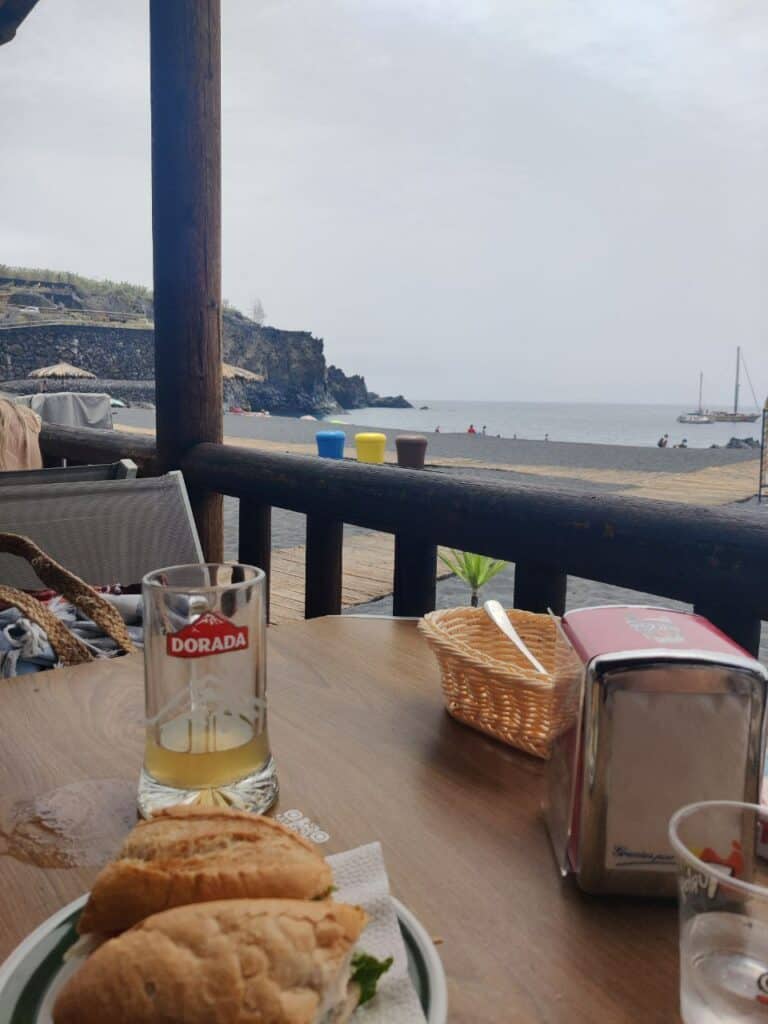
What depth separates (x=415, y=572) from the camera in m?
1.96

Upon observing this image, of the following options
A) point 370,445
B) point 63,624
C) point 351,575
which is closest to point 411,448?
point 370,445

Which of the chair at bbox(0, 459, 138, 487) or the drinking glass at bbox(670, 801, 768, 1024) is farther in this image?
the chair at bbox(0, 459, 138, 487)

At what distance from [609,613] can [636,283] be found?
89.5 feet

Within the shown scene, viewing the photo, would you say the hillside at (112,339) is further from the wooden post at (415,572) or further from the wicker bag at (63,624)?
the wicker bag at (63,624)

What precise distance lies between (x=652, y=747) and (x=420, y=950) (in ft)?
0.75

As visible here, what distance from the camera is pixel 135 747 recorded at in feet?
2.90

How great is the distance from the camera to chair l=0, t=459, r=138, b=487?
2.19m

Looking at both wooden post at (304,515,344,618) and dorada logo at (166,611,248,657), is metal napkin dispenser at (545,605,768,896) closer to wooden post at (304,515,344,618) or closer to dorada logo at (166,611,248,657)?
dorada logo at (166,611,248,657)

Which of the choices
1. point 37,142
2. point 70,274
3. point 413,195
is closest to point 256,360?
point 70,274

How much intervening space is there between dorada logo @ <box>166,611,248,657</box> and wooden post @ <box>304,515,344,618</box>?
1.49m

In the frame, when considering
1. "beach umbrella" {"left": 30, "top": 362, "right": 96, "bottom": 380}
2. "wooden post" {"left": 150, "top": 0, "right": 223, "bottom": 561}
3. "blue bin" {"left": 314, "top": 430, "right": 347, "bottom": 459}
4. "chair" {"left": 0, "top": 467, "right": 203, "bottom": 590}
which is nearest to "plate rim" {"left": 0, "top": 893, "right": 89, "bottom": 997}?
"chair" {"left": 0, "top": 467, "right": 203, "bottom": 590}

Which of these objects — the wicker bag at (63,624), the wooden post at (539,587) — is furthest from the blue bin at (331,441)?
the wicker bag at (63,624)

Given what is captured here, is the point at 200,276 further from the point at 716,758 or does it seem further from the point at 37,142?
the point at 37,142

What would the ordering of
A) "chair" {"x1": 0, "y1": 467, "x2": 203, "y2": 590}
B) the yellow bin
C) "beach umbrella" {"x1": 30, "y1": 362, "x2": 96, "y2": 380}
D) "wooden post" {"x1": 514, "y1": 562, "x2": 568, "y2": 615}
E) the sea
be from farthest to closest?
the sea
"beach umbrella" {"x1": 30, "y1": 362, "x2": 96, "y2": 380}
the yellow bin
"chair" {"x1": 0, "y1": 467, "x2": 203, "y2": 590}
"wooden post" {"x1": 514, "y1": 562, "x2": 568, "y2": 615}
